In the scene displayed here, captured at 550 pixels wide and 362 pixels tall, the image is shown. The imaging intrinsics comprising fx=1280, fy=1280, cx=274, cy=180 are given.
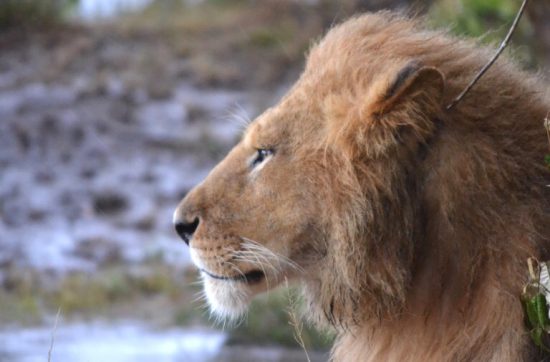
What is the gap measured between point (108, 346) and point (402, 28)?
435cm

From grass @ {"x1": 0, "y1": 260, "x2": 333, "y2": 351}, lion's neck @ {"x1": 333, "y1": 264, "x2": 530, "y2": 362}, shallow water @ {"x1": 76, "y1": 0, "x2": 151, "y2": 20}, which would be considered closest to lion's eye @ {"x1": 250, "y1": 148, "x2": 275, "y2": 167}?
lion's neck @ {"x1": 333, "y1": 264, "x2": 530, "y2": 362}

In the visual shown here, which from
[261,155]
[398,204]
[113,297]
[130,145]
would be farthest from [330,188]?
[130,145]

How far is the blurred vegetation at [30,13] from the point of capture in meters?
12.1

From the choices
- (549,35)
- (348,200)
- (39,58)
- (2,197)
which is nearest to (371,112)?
(348,200)

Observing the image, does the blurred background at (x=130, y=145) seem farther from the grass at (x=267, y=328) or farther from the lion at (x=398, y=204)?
the lion at (x=398, y=204)

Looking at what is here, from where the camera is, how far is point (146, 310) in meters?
8.41

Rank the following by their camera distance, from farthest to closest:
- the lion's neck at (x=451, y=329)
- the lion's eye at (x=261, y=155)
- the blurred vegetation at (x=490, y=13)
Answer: the blurred vegetation at (x=490, y=13) < the lion's eye at (x=261, y=155) < the lion's neck at (x=451, y=329)

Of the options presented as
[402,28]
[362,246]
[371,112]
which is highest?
[402,28]

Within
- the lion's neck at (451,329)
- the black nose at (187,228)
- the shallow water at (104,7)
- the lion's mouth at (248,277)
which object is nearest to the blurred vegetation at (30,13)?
the shallow water at (104,7)

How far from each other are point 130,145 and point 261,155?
7036 mm

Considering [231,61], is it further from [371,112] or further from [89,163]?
[371,112]

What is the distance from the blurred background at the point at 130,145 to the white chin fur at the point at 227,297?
2532mm

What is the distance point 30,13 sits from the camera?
1220cm

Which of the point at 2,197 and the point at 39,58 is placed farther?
the point at 39,58
